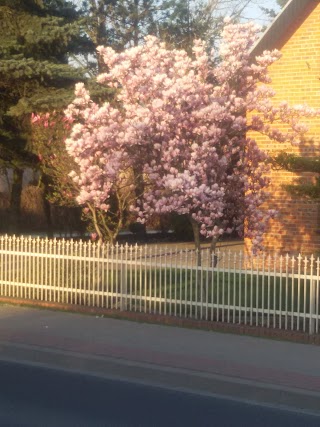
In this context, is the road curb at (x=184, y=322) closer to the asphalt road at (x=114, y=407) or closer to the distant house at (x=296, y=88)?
the asphalt road at (x=114, y=407)

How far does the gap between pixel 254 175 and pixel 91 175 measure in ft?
9.34

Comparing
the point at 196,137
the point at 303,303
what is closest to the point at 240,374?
the point at 303,303

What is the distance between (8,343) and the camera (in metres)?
11.6

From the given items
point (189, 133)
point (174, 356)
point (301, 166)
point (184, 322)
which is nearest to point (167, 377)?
point (174, 356)

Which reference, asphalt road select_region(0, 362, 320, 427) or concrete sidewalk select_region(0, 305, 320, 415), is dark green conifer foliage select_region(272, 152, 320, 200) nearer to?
concrete sidewalk select_region(0, 305, 320, 415)

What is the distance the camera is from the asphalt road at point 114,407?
7.93 meters

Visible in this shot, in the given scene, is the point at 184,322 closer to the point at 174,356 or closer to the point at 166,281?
the point at 166,281

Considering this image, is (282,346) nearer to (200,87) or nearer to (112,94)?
(200,87)

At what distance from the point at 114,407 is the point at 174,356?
2.33 metres

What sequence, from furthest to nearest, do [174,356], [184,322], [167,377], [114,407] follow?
[184,322]
[174,356]
[167,377]
[114,407]

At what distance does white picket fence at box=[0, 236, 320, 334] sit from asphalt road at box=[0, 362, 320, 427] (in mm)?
3167

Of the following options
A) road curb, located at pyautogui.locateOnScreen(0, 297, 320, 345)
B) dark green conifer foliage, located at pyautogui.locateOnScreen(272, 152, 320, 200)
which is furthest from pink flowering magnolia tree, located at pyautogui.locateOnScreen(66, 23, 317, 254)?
road curb, located at pyautogui.locateOnScreen(0, 297, 320, 345)

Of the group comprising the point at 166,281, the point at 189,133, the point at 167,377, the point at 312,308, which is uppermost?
the point at 189,133

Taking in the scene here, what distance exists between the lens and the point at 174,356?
10.7 metres
